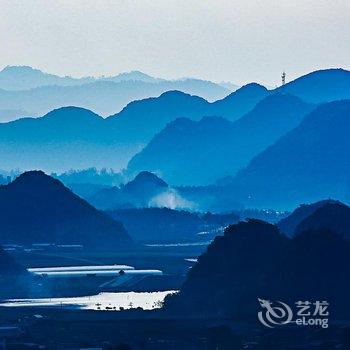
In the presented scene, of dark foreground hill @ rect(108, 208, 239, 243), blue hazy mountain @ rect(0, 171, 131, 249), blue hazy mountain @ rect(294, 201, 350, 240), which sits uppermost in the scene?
dark foreground hill @ rect(108, 208, 239, 243)

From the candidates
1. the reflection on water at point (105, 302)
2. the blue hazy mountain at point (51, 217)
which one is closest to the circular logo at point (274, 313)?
the reflection on water at point (105, 302)

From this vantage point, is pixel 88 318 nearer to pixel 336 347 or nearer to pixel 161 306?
pixel 161 306

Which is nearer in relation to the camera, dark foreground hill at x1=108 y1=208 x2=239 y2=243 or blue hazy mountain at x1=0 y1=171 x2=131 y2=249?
blue hazy mountain at x1=0 y1=171 x2=131 y2=249

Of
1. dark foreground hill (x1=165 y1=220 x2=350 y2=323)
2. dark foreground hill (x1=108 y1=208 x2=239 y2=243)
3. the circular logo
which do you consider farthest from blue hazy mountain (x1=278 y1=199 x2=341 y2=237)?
the circular logo

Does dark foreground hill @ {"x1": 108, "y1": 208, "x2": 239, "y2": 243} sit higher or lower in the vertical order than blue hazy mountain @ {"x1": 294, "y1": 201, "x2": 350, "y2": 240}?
higher

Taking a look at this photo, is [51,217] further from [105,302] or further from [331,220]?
[105,302]

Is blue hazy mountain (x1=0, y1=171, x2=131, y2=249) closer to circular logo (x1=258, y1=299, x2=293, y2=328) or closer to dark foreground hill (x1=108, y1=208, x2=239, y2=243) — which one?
dark foreground hill (x1=108, y1=208, x2=239, y2=243)

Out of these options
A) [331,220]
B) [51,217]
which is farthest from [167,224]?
[331,220]
